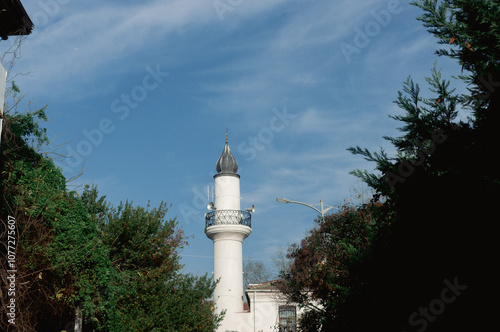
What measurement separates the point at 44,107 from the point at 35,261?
5.02 meters

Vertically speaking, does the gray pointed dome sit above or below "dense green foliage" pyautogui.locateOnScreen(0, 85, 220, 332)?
above

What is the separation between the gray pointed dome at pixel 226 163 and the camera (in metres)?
40.4

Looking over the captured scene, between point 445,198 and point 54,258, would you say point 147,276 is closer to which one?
point 54,258

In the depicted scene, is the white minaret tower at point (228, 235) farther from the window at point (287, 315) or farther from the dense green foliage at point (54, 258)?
the dense green foliage at point (54, 258)

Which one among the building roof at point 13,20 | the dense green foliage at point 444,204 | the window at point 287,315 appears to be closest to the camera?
the dense green foliage at point 444,204

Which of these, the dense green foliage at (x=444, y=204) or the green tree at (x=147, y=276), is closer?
the dense green foliage at (x=444, y=204)

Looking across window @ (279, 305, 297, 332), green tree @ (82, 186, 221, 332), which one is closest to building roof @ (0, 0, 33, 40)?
green tree @ (82, 186, 221, 332)

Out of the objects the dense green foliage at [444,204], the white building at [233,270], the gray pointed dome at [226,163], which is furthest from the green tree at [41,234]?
the gray pointed dome at [226,163]

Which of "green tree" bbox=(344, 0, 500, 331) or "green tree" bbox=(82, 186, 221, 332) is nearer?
"green tree" bbox=(344, 0, 500, 331)

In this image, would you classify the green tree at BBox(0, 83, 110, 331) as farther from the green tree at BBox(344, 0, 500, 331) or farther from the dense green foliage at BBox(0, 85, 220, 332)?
the green tree at BBox(344, 0, 500, 331)

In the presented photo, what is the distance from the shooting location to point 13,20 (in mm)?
9789

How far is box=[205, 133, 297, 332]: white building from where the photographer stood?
3625 centimetres

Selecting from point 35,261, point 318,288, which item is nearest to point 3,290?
point 35,261

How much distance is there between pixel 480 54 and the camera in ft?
23.6
